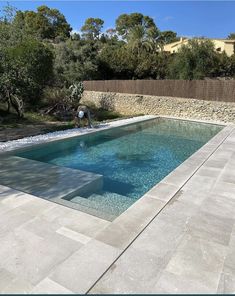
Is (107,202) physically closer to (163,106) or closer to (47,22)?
(163,106)

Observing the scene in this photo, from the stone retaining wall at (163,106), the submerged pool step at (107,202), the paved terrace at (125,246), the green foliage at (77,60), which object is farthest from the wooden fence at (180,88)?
the submerged pool step at (107,202)

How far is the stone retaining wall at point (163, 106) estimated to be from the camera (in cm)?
1486

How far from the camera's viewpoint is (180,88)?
53.6ft

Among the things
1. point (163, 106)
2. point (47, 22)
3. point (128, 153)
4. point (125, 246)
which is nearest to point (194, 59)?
point (163, 106)

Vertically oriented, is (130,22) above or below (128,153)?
above

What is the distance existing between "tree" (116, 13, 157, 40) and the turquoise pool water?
44.9 m

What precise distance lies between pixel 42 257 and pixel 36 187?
6.75ft

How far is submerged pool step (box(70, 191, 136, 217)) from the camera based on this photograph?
4171mm

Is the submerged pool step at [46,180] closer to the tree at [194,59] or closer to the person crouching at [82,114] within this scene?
the person crouching at [82,114]

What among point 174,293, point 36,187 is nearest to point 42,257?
point 174,293

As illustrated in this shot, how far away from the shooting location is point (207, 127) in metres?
13.1

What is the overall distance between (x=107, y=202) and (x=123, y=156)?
11.7ft

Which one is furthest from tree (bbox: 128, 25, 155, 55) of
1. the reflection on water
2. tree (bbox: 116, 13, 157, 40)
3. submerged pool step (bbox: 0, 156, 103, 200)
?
submerged pool step (bbox: 0, 156, 103, 200)

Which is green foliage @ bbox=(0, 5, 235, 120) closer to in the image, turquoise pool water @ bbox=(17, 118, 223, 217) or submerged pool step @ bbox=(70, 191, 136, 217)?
turquoise pool water @ bbox=(17, 118, 223, 217)
